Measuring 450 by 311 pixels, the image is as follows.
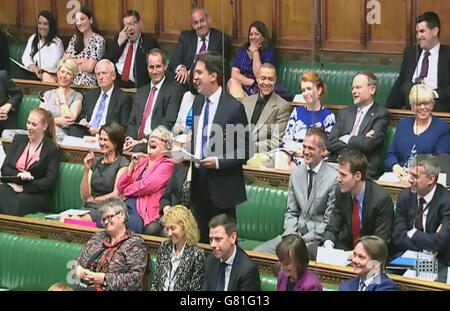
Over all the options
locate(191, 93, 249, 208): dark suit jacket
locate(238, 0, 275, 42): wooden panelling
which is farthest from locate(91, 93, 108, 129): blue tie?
locate(191, 93, 249, 208): dark suit jacket

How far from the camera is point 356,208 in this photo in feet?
16.2

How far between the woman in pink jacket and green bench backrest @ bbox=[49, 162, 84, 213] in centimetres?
35

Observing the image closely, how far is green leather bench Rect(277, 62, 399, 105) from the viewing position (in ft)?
17.5

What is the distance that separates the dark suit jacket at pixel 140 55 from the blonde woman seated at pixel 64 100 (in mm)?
245

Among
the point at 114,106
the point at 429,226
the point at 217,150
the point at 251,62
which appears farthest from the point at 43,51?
the point at 429,226

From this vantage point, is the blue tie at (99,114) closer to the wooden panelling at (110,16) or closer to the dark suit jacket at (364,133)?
the wooden panelling at (110,16)

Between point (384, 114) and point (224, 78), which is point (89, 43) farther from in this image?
point (384, 114)

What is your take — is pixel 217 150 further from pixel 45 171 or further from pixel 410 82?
pixel 45 171

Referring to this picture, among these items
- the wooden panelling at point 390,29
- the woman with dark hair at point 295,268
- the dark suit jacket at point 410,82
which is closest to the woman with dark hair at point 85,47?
the wooden panelling at point 390,29

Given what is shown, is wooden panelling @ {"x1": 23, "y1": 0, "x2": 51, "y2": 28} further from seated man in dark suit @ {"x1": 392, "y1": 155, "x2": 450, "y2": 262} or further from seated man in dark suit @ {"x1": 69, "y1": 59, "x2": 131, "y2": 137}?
seated man in dark suit @ {"x1": 392, "y1": 155, "x2": 450, "y2": 262}

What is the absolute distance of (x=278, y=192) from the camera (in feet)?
17.5
